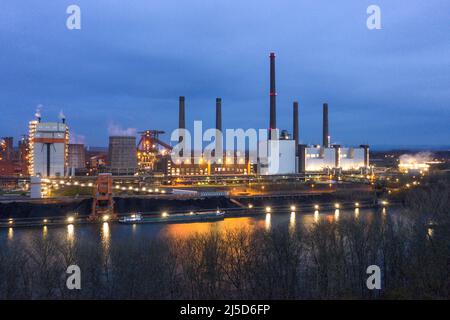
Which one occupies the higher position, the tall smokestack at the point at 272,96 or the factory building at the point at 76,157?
the tall smokestack at the point at 272,96

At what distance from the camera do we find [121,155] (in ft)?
58.6

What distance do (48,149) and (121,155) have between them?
3.65 m

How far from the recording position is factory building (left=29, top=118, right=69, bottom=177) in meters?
14.6

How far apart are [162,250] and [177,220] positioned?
5.16 m

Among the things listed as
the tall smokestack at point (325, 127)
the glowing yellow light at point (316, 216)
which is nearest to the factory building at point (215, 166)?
the tall smokestack at point (325, 127)

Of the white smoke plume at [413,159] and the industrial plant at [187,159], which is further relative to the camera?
the white smoke plume at [413,159]

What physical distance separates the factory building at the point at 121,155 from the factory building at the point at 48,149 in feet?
10.0

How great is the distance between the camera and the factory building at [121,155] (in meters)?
17.8

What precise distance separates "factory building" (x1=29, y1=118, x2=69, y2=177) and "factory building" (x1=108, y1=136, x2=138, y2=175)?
306cm

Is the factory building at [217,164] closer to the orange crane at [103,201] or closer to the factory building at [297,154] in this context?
the factory building at [297,154]

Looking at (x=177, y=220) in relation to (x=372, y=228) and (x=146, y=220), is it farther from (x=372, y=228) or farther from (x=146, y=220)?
(x=372, y=228)

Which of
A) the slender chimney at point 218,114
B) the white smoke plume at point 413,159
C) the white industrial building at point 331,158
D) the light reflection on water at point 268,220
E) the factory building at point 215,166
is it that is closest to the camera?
the light reflection on water at point 268,220

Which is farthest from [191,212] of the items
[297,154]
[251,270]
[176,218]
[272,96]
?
[297,154]
